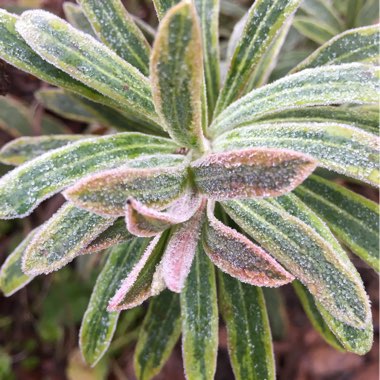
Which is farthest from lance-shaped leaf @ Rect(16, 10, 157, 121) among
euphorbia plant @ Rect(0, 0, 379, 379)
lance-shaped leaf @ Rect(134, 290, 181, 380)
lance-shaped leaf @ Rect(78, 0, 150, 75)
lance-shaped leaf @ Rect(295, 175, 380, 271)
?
lance-shaped leaf @ Rect(134, 290, 181, 380)

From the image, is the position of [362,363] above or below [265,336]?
below

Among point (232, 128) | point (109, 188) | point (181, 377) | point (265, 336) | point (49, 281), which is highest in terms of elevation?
point (109, 188)

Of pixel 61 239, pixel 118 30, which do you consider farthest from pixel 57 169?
pixel 118 30

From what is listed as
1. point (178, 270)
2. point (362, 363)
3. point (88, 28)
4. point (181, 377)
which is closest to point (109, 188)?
point (178, 270)

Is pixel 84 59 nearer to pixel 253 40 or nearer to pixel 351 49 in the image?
pixel 253 40

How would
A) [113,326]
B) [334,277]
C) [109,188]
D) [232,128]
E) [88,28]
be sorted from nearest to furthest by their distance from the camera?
1. [109,188]
2. [334,277]
3. [232,128]
4. [113,326]
5. [88,28]

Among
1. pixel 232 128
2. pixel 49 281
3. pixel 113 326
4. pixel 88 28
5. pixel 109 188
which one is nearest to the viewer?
pixel 109 188

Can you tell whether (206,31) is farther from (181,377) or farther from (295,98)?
(181,377)

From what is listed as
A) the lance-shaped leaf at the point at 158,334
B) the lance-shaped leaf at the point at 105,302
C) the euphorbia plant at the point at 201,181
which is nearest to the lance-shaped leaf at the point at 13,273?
the euphorbia plant at the point at 201,181
